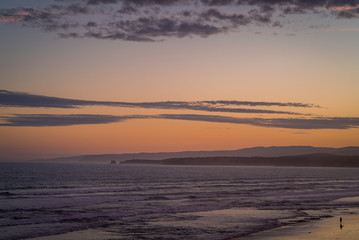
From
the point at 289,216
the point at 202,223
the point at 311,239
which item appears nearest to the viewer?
the point at 311,239

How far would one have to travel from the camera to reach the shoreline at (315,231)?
23.0 m

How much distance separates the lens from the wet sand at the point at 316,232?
23.0m

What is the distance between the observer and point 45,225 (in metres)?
27.3

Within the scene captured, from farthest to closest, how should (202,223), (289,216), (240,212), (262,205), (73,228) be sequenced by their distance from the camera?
1. (262,205)
2. (240,212)
3. (289,216)
4. (202,223)
5. (73,228)

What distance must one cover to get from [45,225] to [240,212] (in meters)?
16.9

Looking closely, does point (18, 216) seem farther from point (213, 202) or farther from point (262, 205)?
point (262, 205)

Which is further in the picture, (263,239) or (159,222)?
(159,222)

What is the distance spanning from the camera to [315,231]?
985 inches

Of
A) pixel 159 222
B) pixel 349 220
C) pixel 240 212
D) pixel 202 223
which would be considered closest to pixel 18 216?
pixel 159 222

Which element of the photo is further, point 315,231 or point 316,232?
point 315,231

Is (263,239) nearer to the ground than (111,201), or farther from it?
nearer to the ground

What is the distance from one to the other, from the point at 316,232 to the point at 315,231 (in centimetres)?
43

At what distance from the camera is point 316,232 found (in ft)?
80.7

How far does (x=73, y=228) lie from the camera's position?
26.3 metres
